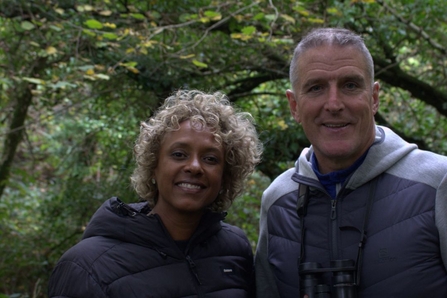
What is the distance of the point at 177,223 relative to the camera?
2674 millimetres

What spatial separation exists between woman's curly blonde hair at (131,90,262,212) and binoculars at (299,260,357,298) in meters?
0.60

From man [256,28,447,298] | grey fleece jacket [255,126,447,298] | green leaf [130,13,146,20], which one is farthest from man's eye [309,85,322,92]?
green leaf [130,13,146,20]

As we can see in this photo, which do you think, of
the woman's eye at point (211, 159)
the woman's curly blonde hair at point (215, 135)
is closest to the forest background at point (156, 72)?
the woman's curly blonde hair at point (215, 135)

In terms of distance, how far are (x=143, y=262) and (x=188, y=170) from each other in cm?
42

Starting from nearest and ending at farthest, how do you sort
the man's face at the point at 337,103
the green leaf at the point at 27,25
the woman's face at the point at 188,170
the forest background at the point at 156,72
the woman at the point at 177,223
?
the woman at the point at 177,223 → the man's face at the point at 337,103 → the woman's face at the point at 188,170 → the green leaf at the point at 27,25 → the forest background at the point at 156,72

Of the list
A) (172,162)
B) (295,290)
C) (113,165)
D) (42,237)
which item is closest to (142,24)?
(113,165)

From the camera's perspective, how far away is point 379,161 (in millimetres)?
2502

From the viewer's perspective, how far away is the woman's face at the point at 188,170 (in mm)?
2615

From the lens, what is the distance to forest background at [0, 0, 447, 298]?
5.60 m

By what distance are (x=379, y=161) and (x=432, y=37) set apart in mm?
4003

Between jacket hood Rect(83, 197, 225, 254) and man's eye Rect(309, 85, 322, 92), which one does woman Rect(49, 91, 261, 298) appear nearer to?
jacket hood Rect(83, 197, 225, 254)

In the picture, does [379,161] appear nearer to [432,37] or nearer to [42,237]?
[432,37]

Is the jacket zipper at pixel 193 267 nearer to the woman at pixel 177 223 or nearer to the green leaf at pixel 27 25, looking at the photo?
the woman at pixel 177 223

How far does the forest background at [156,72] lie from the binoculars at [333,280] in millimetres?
2867
